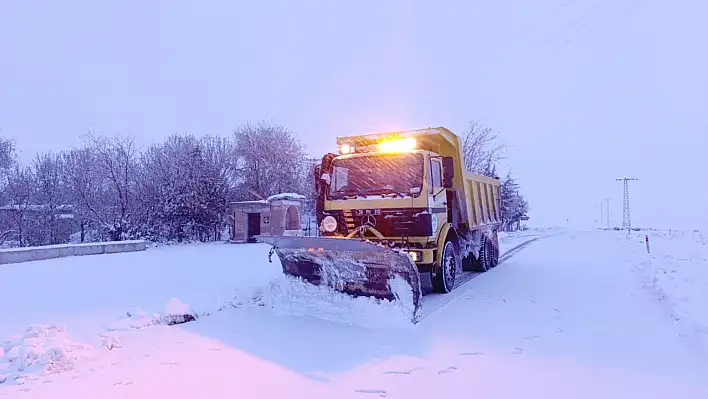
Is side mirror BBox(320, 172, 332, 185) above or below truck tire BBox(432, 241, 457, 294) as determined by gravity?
above

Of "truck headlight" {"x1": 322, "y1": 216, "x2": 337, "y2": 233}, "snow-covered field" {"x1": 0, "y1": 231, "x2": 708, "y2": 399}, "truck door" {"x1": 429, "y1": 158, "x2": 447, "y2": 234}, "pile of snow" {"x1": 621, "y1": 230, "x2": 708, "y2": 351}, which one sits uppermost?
"truck door" {"x1": 429, "y1": 158, "x2": 447, "y2": 234}

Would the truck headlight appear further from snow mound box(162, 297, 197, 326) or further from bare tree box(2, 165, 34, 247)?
bare tree box(2, 165, 34, 247)

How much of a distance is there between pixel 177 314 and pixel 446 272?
4456mm

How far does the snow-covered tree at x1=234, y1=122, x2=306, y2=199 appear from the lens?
3122cm

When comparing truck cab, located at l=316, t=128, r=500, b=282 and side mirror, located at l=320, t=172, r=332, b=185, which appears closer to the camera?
truck cab, located at l=316, t=128, r=500, b=282

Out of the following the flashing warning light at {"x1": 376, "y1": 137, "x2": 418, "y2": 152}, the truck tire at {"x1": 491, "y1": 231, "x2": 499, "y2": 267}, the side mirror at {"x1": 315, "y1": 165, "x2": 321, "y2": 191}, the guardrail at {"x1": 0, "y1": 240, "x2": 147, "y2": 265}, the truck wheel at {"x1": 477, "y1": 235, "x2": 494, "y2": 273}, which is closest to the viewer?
the flashing warning light at {"x1": 376, "y1": 137, "x2": 418, "y2": 152}

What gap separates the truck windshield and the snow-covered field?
1939 millimetres

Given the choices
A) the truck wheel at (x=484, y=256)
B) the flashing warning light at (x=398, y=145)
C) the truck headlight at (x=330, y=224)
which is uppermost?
the flashing warning light at (x=398, y=145)

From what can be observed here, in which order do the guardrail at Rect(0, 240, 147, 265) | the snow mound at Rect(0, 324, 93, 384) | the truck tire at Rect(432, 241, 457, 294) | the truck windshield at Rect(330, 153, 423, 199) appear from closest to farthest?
1. the snow mound at Rect(0, 324, 93, 384)
2. the truck windshield at Rect(330, 153, 423, 199)
3. the truck tire at Rect(432, 241, 457, 294)
4. the guardrail at Rect(0, 240, 147, 265)

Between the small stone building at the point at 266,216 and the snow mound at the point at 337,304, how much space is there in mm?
14357

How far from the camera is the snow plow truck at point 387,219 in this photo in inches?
248

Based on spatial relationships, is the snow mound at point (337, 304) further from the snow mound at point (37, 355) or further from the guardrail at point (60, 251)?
the guardrail at point (60, 251)

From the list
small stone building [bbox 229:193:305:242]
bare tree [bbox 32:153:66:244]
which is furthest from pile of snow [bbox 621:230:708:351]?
bare tree [bbox 32:153:66:244]

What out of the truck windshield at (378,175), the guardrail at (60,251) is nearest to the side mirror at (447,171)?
the truck windshield at (378,175)
